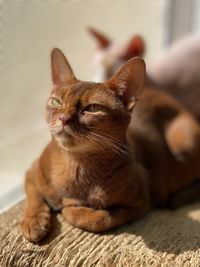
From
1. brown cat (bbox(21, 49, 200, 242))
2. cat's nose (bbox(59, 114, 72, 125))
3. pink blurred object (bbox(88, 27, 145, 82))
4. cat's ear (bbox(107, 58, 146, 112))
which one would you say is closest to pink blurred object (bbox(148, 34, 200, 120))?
pink blurred object (bbox(88, 27, 145, 82))

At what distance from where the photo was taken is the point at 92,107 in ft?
3.43

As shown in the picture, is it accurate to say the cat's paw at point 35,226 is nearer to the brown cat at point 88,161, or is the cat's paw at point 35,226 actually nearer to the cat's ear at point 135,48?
the brown cat at point 88,161

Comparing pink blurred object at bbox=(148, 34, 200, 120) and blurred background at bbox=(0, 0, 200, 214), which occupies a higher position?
blurred background at bbox=(0, 0, 200, 214)

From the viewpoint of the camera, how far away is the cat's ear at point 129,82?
1083 mm

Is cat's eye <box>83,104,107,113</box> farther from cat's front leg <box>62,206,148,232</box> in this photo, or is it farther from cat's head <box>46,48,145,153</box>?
cat's front leg <box>62,206,148,232</box>

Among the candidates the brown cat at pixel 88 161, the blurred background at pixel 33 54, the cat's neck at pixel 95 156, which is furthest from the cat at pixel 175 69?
the cat's neck at pixel 95 156

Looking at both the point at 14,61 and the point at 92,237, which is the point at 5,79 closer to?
the point at 14,61

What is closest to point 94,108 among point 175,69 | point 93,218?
point 93,218

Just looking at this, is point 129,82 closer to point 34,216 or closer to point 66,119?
point 66,119

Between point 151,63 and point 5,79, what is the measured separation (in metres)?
0.58

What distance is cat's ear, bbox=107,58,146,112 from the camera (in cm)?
108

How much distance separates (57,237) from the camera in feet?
3.55

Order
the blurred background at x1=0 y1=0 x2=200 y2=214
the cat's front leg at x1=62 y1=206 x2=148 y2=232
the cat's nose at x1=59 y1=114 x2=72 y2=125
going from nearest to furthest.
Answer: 1. the cat's nose at x1=59 y1=114 x2=72 y2=125
2. the cat's front leg at x1=62 y1=206 x2=148 y2=232
3. the blurred background at x1=0 y1=0 x2=200 y2=214

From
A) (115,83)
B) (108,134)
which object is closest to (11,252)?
(108,134)
